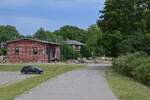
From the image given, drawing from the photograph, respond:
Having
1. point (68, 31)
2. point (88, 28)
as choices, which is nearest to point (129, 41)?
point (88, 28)

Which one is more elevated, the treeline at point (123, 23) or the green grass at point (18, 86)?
the treeline at point (123, 23)

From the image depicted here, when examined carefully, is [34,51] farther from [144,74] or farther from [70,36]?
[144,74]

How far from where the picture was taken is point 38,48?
112000mm

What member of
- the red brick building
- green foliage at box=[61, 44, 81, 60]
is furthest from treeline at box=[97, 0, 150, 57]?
green foliage at box=[61, 44, 81, 60]

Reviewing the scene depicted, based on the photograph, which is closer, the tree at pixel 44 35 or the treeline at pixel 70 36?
the treeline at pixel 70 36

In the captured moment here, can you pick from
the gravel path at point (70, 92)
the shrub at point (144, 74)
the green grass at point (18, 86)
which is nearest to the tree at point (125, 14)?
the green grass at point (18, 86)

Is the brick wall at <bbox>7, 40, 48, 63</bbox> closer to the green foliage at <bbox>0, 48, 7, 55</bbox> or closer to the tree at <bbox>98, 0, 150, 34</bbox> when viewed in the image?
the green foliage at <bbox>0, 48, 7, 55</bbox>

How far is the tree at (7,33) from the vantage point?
6673 inches

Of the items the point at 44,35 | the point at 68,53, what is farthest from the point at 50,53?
the point at 44,35

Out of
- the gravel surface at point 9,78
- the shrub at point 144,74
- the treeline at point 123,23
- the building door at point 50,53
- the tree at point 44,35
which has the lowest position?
the gravel surface at point 9,78

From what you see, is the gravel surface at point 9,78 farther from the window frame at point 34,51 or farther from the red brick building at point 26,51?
the window frame at point 34,51

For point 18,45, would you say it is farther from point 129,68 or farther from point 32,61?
point 129,68

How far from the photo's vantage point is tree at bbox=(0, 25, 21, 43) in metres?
170

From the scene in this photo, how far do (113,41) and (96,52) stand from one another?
6360 cm
